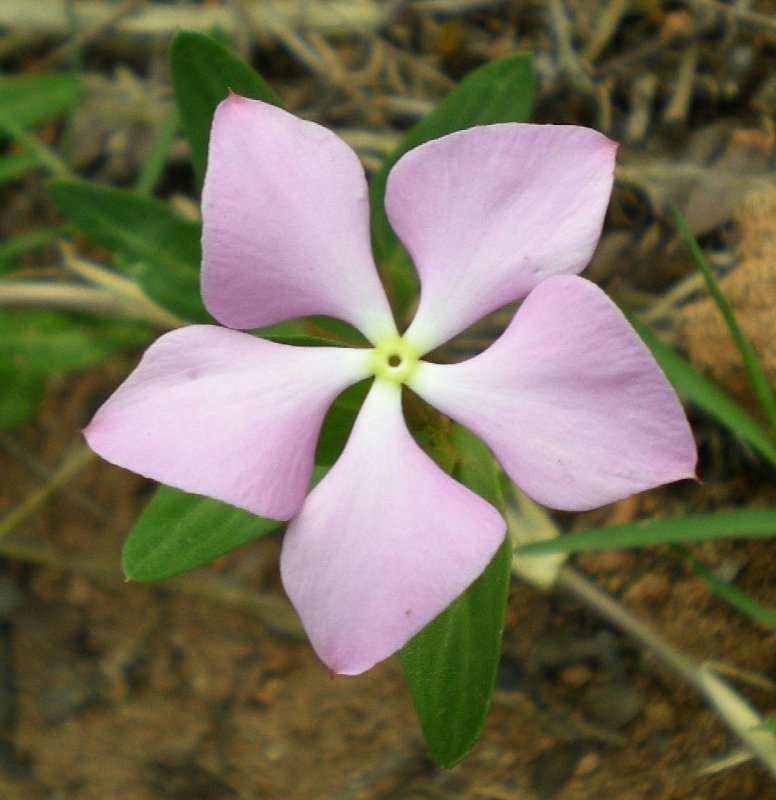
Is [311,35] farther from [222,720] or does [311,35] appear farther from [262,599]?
[222,720]

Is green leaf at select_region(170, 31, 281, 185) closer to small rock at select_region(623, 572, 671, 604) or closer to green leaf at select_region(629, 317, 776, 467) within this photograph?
green leaf at select_region(629, 317, 776, 467)

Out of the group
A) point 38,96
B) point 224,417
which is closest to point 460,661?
point 224,417

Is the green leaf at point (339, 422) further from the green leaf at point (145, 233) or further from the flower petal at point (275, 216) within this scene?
the green leaf at point (145, 233)

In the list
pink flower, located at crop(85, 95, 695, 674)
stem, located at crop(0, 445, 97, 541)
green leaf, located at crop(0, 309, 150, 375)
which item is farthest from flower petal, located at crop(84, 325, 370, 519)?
stem, located at crop(0, 445, 97, 541)

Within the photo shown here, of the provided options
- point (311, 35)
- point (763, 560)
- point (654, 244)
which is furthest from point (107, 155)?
point (763, 560)

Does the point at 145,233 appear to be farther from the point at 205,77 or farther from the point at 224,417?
the point at 224,417
